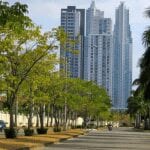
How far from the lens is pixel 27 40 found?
37.0m

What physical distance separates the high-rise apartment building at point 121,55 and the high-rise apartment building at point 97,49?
142 inches

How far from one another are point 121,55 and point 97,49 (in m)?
34.3

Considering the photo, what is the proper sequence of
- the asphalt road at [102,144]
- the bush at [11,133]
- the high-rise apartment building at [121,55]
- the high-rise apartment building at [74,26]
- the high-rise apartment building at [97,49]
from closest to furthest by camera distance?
the asphalt road at [102,144]
the bush at [11,133]
the high-rise apartment building at [74,26]
the high-rise apartment building at [97,49]
the high-rise apartment building at [121,55]

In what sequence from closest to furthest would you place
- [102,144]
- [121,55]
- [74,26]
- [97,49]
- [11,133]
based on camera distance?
1. [11,133]
2. [102,144]
3. [74,26]
4. [97,49]
5. [121,55]

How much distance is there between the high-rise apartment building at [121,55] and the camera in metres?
141

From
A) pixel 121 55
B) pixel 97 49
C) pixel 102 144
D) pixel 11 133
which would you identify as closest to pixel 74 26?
pixel 97 49

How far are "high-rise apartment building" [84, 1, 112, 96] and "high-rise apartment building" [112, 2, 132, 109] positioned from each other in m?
3.60

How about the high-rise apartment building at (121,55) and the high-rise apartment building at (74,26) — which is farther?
the high-rise apartment building at (121,55)

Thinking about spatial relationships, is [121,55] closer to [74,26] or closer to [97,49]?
[97,49]

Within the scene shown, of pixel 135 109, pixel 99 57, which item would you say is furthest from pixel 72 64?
pixel 135 109

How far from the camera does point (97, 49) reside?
362ft

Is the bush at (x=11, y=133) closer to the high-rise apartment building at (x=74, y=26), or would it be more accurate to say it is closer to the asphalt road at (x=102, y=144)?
the asphalt road at (x=102, y=144)

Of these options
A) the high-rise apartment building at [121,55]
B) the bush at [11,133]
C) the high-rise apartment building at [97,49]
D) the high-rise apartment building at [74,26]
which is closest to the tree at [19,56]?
the bush at [11,133]

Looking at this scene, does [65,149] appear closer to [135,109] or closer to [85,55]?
[85,55]
